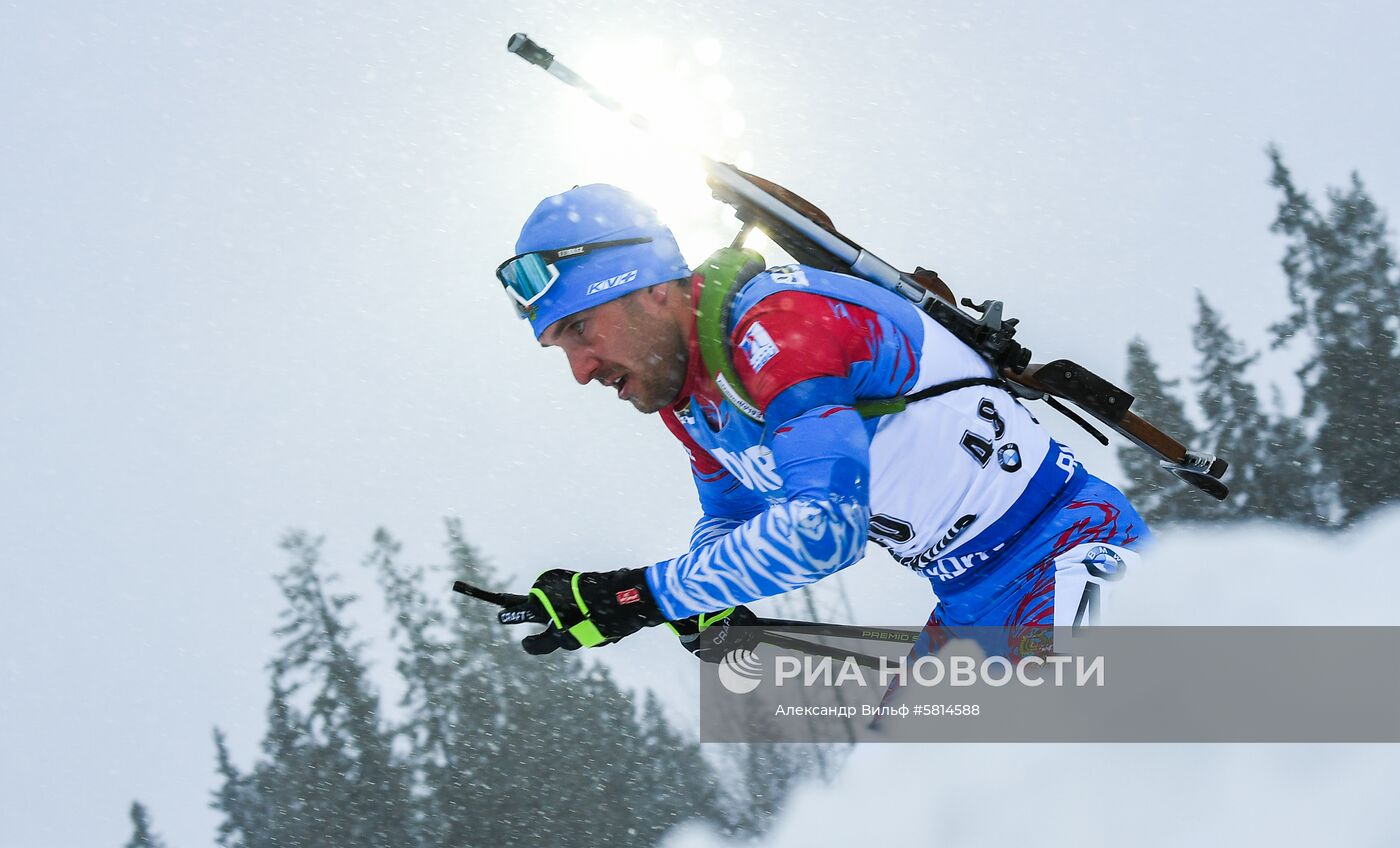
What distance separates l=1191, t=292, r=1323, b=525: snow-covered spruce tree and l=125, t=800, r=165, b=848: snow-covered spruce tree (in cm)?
2637

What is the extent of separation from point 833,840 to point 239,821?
87.2 ft

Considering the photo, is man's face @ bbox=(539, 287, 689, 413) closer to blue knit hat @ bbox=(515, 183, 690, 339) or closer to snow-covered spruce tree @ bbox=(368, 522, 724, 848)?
blue knit hat @ bbox=(515, 183, 690, 339)

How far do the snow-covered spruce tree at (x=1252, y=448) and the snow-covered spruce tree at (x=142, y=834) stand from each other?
26.4 m

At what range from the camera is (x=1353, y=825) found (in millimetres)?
3334

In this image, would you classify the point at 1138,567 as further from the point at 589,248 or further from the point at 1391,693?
the point at 589,248

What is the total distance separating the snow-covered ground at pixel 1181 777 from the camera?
339 cm

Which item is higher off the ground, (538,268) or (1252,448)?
(1252,448)

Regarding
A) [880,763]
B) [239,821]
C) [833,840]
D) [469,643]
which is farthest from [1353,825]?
[239,821]

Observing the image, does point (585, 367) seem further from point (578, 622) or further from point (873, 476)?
point (873, 476)

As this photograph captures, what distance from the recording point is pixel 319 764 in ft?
88.4

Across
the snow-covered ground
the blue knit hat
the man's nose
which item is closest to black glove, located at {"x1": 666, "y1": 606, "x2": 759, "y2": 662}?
the snow-covered ground

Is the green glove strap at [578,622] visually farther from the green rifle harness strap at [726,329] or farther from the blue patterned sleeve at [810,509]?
the green rifle harness strap at [726,329]

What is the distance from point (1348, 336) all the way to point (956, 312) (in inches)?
971

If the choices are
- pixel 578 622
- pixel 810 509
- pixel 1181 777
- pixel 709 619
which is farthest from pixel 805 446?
pixel 709 619
